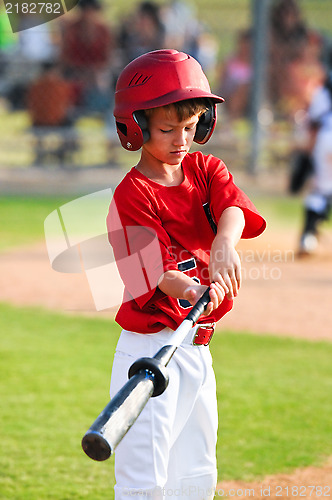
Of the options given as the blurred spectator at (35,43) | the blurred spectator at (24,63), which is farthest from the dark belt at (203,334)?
the blurred spectator at (24,63)

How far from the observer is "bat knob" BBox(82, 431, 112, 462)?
60.1 inches

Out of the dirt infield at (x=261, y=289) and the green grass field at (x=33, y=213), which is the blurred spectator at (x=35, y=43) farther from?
the dirt infield at (x=261, y=289)

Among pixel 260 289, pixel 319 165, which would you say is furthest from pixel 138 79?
pixel 319 165

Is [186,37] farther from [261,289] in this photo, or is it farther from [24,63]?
[261,289]

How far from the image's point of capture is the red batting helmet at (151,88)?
2.12 m

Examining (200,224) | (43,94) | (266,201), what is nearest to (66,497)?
(200,224)

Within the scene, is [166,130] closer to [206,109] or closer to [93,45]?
[206,109]

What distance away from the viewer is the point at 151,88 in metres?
2.13

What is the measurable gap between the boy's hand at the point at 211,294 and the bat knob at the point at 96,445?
22.0 inches

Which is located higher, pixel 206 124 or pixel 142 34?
pixel 206 124

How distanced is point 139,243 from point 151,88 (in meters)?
0.43

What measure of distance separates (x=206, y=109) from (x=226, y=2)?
16.8 meters

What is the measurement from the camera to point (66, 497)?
294cm

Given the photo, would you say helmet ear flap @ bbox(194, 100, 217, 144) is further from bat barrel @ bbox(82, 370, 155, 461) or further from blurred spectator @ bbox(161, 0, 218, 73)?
blurred spectator @ bbox(161, 0, 218, 73)
